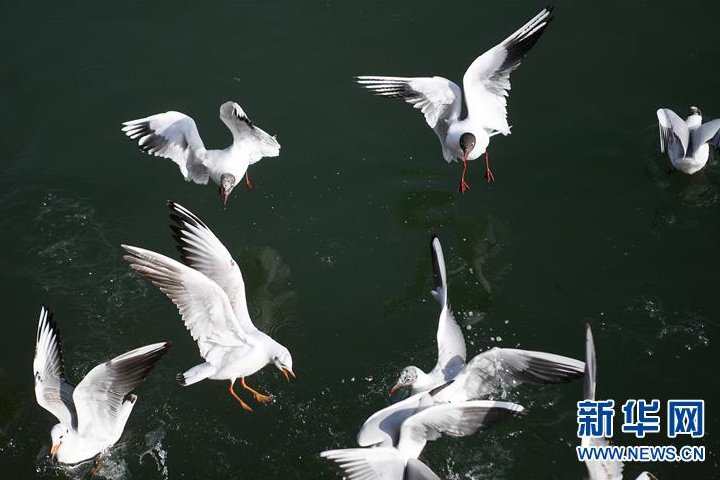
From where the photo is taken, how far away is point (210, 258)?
23.1 ft

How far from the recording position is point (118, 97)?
988 cm

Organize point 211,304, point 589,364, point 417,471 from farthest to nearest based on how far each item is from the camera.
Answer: point 211,304
point 417,471
point 589,364

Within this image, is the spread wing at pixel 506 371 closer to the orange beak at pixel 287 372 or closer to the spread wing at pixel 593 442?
the spread wing at pixel 593 442

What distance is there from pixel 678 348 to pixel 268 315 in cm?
370

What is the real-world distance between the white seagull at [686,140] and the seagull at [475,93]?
5.05ft

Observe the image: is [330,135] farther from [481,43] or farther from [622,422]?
[622,422]

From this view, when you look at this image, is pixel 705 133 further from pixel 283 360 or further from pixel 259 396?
pixel 259 396

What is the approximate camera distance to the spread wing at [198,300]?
6.48m

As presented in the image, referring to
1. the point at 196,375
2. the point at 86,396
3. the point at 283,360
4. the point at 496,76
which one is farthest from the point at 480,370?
the point at 496,76

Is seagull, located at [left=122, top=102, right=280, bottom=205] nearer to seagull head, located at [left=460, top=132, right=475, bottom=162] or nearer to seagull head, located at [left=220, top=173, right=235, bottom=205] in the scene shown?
seagull head, located at [left=220, top=173, right=235, bottom=205]

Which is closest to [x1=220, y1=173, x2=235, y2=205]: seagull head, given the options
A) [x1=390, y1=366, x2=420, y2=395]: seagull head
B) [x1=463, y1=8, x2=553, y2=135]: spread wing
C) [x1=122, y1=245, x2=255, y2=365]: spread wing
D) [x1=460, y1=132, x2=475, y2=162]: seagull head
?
[x1=122, y1=245, x2=255, y2=365]: spread wing

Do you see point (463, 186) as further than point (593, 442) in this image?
Yes

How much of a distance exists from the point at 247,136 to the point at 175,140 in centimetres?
77

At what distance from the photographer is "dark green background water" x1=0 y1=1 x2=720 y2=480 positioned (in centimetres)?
703
